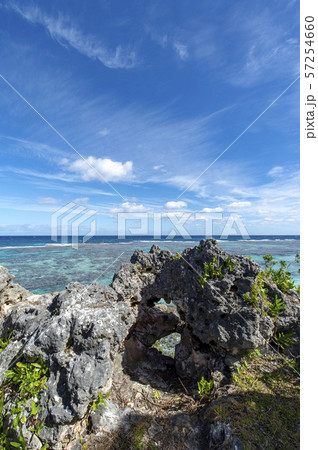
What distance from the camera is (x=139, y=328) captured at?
6.30 meters

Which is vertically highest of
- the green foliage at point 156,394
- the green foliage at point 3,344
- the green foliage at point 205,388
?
the green foliage at point 3,344

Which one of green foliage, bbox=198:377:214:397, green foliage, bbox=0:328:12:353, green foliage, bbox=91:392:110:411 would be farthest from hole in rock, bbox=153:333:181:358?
green foliage, bbox=0:328:12:353

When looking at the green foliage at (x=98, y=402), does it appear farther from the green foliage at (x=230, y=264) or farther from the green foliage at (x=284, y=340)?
the green foliage at (x=284, y=340)

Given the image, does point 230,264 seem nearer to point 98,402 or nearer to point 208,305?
point 208,305

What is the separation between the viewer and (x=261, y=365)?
4.51 m

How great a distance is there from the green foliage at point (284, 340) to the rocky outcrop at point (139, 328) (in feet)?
0.39

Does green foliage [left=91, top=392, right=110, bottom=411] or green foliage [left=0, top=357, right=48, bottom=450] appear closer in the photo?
green foliage [left=0, top=357, right=48, bottom=450]

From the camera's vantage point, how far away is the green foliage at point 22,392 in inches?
120

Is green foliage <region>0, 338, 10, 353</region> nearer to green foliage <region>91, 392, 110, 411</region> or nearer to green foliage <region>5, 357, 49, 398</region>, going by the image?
green foliage <region>5, 357, 49, 398</region>

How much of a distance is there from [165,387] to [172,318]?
6.22ft

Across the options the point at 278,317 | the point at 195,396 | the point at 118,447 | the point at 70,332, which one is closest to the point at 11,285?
the point at 70,332

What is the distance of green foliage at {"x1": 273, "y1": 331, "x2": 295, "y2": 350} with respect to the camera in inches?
188

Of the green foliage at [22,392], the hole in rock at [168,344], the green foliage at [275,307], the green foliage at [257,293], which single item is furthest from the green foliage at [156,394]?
the hole in rock at [168,344]

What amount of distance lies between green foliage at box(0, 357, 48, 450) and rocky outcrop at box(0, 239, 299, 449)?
106 mm
